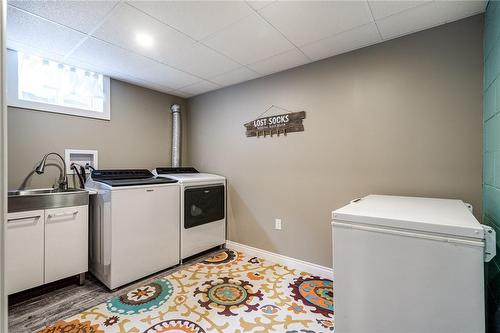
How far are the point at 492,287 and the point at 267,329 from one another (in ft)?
4.78

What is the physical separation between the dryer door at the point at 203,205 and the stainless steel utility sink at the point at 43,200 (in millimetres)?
1011

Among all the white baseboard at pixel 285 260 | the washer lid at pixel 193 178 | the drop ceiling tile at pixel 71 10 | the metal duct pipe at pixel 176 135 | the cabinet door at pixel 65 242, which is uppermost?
the drop ceiling tile at pixel 71 10

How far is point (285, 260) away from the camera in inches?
104

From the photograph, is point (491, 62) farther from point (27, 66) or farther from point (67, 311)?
point (27, 66)

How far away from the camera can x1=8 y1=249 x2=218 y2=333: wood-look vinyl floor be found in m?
1.70

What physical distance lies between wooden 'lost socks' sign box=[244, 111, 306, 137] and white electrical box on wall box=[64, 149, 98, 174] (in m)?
1.89

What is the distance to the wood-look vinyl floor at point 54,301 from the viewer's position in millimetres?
1698

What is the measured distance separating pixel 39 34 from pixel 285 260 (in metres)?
3.20

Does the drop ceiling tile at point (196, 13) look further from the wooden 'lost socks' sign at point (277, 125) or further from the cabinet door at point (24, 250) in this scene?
the cabinet door at point (24, 250)

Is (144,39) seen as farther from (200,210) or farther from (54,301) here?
(54,301)

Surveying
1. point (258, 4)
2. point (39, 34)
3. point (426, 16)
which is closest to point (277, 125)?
point (258, 4)

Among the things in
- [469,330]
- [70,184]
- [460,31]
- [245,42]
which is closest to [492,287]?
[469,330]

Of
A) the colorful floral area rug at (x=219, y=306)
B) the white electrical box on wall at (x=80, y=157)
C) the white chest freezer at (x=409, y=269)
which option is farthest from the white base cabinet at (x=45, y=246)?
the white chest freezer at (x=409, y=269)

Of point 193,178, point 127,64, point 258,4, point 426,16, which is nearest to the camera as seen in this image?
point 258,4
